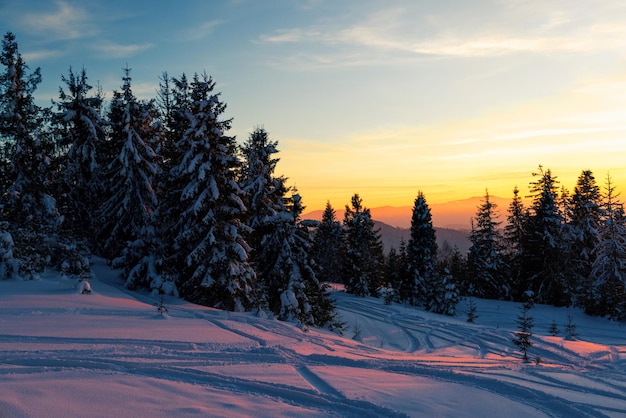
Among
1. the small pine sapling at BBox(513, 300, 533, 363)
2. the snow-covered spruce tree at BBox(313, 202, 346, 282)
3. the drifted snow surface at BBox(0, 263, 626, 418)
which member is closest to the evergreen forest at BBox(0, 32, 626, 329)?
the drifted snow surface at BBox(0, 263, 626, 418)

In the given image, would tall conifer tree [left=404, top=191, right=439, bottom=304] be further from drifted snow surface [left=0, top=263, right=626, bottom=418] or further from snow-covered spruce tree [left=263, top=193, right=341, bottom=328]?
drifted snow surface [left=0, top=263, right=626, bottom=418]

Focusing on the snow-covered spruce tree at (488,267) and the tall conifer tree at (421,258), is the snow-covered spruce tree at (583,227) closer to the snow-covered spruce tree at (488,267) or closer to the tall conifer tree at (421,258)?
the snow-covered spruce tree at (488,267)

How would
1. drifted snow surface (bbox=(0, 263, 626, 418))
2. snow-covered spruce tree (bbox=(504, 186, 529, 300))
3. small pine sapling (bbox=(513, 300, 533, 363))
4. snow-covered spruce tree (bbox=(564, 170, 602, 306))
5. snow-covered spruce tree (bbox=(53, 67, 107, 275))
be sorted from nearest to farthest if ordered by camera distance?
drifted snow surface (bbox=(0, 263, 626, 418)) → small pine sapling (bbox=(513, 300, 533, 363)) → snow-covered spruce tree (bbox=(53, 67, 107, 275)) → snow-covered spruce tree (bbox=(564, 170, 602, 306)) → snow-covered spruce tree (bbox=(504, 186, 529, 300))

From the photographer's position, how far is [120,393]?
6289 mm

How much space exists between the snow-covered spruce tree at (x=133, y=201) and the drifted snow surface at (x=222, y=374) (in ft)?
20.0

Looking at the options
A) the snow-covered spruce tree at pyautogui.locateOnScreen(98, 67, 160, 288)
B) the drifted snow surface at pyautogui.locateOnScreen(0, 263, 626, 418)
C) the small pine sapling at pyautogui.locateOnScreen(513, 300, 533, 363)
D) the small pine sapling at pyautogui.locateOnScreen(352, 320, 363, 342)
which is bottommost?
the small pine sapling at pyautogui.locateOnScreen(352, 320, 363, 342)

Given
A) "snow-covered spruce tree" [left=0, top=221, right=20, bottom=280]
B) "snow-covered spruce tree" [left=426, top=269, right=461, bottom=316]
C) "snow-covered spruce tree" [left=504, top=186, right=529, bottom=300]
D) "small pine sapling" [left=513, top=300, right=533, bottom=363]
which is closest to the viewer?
"small pine sapling" [left=513, top=300, right=533, bottom=363]

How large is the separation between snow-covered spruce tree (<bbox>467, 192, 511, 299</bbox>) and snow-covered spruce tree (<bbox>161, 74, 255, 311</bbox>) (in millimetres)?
32582

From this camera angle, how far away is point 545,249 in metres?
39.1

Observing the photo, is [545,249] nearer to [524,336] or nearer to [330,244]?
[524,336]

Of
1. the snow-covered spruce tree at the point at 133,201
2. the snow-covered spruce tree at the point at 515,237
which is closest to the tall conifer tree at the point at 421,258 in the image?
the snow-covered spruce tree at the point at 515,237

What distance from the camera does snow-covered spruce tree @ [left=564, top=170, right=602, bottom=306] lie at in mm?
37562

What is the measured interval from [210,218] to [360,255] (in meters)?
30.1

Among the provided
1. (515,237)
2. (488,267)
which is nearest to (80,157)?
(488,267)
